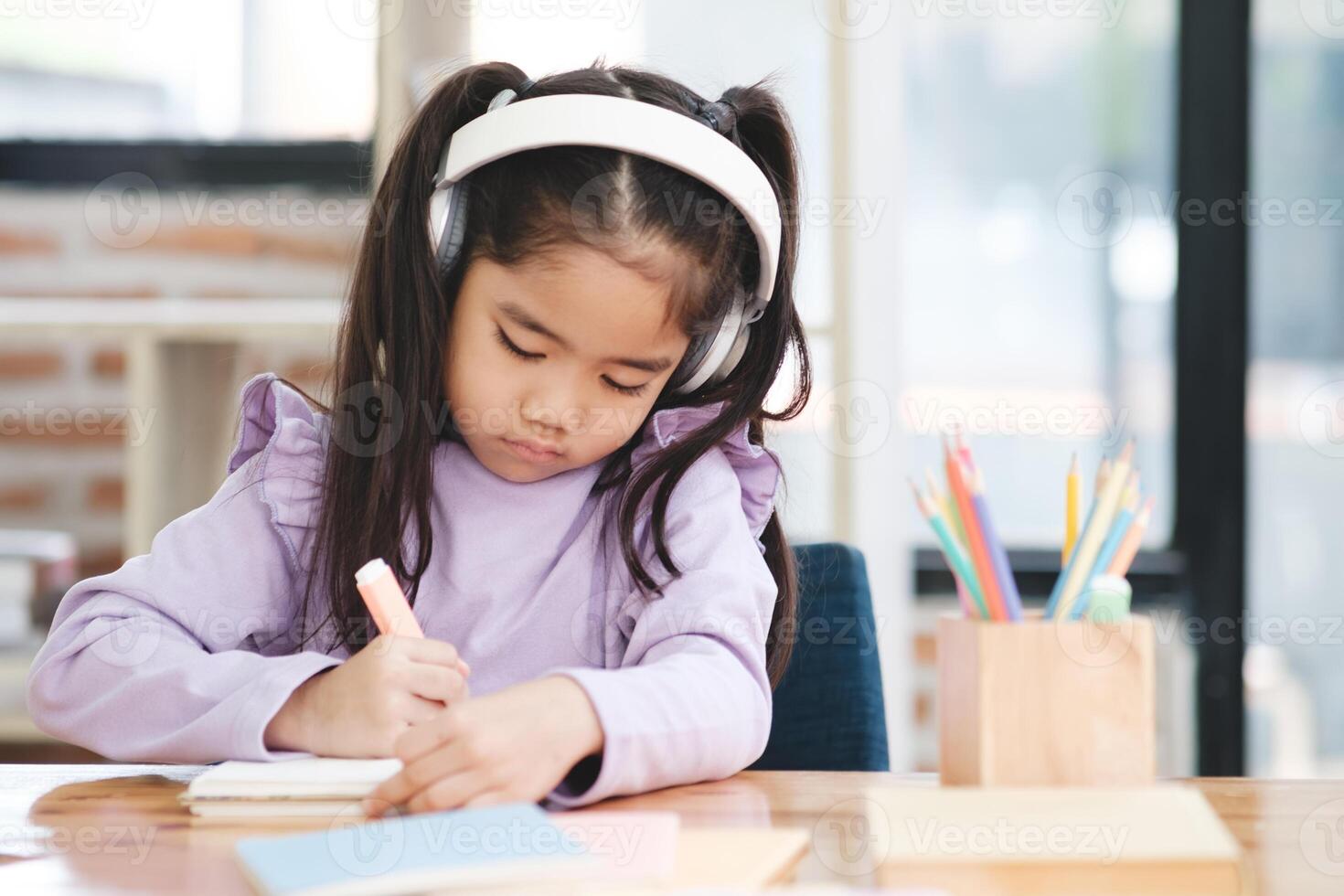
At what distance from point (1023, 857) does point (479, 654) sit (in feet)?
1.54

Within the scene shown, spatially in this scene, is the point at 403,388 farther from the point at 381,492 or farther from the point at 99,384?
the point at 99,384

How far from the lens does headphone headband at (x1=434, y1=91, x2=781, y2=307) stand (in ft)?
2.71

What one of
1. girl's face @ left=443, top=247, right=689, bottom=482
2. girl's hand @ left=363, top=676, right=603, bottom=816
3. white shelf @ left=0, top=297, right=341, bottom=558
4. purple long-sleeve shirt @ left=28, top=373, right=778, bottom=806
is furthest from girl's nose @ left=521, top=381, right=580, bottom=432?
white shelf @ left=0, top=297, right=341, bottom=558

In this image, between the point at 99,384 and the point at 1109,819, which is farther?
the point at 99,384

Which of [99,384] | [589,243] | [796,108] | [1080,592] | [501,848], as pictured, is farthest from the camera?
[99,384]

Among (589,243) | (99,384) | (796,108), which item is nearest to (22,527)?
(99,384)

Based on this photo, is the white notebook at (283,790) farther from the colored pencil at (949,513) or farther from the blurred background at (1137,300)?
the blurred background at (1137,300)

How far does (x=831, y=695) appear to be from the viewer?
1.05 meters

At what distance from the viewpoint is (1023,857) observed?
58 cm

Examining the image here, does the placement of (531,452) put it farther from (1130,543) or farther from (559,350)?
(1130,543)

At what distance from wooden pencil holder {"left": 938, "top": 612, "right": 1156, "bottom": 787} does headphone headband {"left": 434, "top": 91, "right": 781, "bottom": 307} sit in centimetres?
34

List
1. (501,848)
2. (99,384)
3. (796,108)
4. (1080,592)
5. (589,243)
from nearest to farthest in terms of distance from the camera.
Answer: (501,848) < (1080,592) < (589,243) < (796,108) < (99,384)

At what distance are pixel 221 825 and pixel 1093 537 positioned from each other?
1.54 feet

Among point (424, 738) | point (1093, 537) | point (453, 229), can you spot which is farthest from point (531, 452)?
point (1093, 537)
